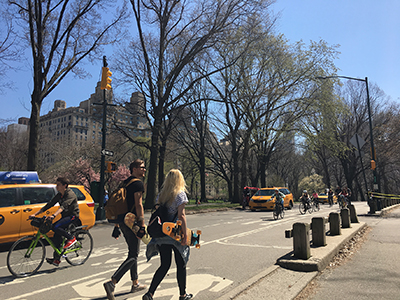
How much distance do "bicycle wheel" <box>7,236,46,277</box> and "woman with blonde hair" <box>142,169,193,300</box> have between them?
2.95 meters

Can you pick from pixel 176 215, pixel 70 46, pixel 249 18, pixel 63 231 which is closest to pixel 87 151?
pixel 70 46

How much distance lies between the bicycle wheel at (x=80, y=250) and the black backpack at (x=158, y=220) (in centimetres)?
323

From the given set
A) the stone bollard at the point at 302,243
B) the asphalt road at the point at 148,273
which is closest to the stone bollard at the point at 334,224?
the asphalt road at the point at 148,273

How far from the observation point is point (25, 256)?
219 inches

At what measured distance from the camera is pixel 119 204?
4.35 m

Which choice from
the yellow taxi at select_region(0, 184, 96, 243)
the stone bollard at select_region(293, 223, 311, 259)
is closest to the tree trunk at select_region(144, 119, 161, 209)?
the yellow taxi at select_region(0, 184, 96, 243)

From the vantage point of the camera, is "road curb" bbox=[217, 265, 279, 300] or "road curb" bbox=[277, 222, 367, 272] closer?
"road curb" bbox=[217, 265, 279, 300]

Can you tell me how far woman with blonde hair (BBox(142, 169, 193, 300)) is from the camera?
3795 mm

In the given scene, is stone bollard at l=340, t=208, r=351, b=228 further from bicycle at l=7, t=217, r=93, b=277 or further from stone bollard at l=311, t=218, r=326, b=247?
bicycle at l=7, t=217, r=93, b=277

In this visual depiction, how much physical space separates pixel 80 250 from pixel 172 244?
350cm

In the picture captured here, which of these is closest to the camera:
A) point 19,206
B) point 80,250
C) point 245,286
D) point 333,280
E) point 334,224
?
point 245,286

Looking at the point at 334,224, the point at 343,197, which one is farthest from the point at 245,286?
the point at 343,197

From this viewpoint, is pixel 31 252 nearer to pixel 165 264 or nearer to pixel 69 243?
pixel 69 243

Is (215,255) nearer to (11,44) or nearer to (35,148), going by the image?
(35,148)
